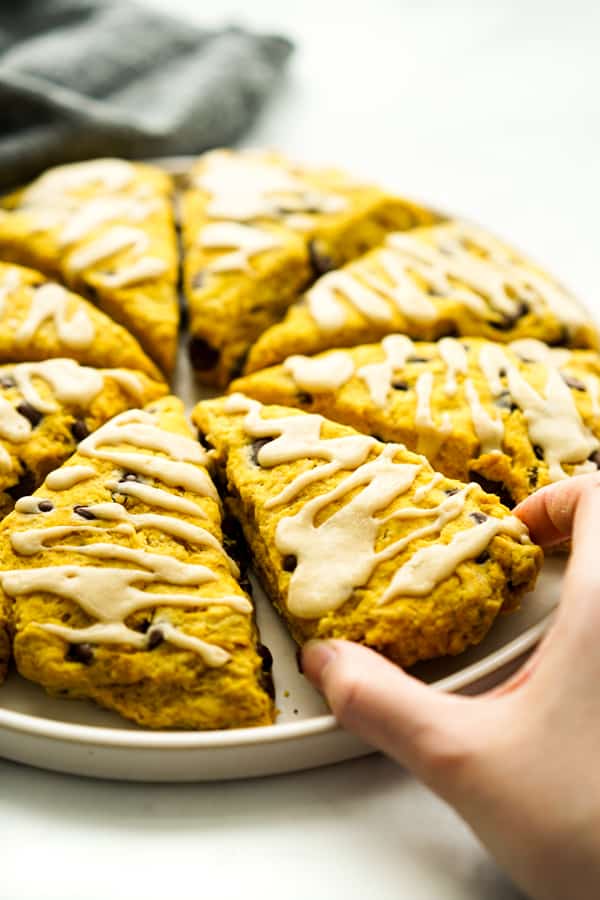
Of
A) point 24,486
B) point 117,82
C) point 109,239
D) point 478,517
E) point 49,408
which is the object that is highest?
point 478,517

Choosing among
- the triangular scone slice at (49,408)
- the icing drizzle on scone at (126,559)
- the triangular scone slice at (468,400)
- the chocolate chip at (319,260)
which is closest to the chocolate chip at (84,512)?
the icing drizzle on scone at (126,559)

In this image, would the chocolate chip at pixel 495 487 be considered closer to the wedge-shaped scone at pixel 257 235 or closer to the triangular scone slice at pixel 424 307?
the triangular scone slice at pixel 424 307

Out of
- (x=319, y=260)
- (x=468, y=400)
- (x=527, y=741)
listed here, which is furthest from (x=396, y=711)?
(x=319, y=260)

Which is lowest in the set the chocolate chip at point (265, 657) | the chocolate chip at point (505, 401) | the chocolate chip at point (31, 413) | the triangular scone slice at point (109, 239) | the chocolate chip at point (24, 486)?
the chocolate chip at point (24, 486)

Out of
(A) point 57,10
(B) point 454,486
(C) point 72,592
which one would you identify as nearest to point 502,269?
(B) point 454,486

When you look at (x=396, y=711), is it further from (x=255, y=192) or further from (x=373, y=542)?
(x=255, y=192)

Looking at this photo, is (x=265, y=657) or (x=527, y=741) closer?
(x=527, y=741)
